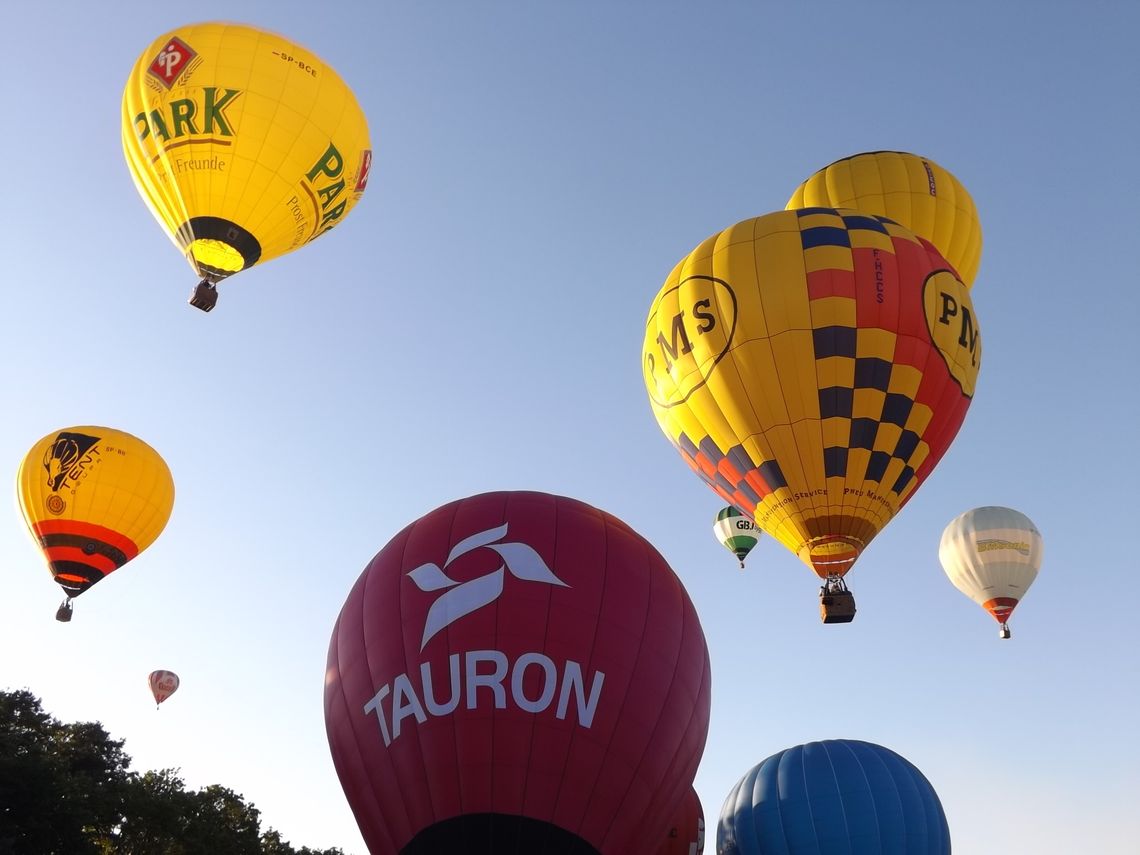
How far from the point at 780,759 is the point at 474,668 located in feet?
42.8

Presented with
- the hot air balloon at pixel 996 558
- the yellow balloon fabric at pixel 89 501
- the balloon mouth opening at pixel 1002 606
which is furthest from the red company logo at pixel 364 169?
the balloon mouth opening at pixel 1002 606

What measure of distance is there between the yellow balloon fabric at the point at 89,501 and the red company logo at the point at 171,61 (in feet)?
28.7

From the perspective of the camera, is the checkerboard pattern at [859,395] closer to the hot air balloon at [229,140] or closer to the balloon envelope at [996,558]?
the hot air balloon at [229,140]

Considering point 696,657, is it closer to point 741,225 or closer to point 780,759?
point 741,225

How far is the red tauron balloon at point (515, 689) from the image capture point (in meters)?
8.56

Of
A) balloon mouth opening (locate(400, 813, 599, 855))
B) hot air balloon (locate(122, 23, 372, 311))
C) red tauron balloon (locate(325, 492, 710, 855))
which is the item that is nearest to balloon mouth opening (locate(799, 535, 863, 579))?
red tauron balloon (locate(325, 492, 710, 855))

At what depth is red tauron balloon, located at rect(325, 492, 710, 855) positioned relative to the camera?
28.1ft

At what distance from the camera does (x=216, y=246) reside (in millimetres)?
15734

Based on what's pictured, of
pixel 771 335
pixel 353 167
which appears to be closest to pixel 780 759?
pixel 771 335

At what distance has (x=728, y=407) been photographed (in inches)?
530

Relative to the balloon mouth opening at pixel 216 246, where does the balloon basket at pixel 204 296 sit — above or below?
below

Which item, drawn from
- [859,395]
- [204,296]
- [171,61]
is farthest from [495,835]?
[171,61]

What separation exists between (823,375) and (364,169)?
889cm

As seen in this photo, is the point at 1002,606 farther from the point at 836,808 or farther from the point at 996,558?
the point at 836,808
